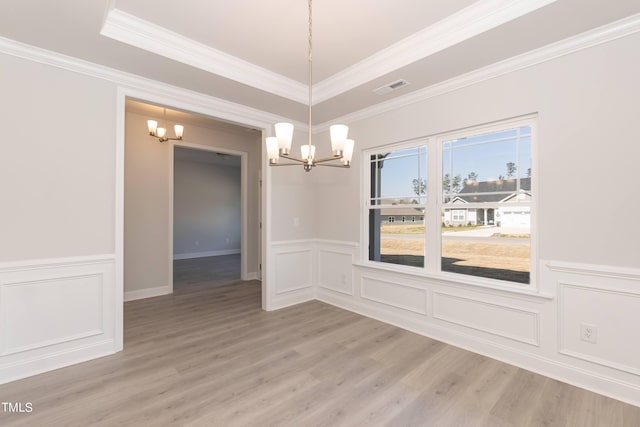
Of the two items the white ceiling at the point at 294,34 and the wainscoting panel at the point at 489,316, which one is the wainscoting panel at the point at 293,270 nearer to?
the wainscoting panel at the point at 489,316

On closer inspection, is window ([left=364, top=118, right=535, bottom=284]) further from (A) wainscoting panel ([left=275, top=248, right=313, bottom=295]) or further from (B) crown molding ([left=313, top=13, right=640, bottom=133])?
(A) wainscoting panel ([left=275, top=248, right=313, bottom=295])

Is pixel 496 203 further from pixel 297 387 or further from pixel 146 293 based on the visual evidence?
pixel 146 293

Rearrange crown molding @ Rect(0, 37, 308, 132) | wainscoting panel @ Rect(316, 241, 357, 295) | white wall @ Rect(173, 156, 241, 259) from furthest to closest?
white wall @ Rect(173, 156, 241, 259) < wainscoting panel @ Rect(316, 241, 357, 295) < crown molding @ Rect(0, 37, 308, 132)

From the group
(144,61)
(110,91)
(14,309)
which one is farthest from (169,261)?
(144,61)

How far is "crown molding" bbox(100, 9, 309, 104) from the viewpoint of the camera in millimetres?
2330

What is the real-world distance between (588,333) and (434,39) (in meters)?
2.69

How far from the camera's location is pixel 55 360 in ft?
8.20

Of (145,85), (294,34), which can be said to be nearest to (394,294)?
(294,34)

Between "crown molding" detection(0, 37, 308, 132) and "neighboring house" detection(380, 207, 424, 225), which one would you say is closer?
"crown molding" detection(0, 37, 308, 132)

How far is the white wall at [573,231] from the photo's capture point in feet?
6.86

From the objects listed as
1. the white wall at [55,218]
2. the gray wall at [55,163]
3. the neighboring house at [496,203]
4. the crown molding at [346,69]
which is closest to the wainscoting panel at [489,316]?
the neighboring house at [496,203]

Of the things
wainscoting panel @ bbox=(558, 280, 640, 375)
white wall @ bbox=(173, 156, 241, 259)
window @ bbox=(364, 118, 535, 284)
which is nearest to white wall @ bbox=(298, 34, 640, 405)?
wainscoting panel @ bbox=(558, 280, 640, 375)

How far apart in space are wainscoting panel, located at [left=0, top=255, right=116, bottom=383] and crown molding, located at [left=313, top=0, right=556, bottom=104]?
311 cm

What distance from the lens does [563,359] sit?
2332 mm
